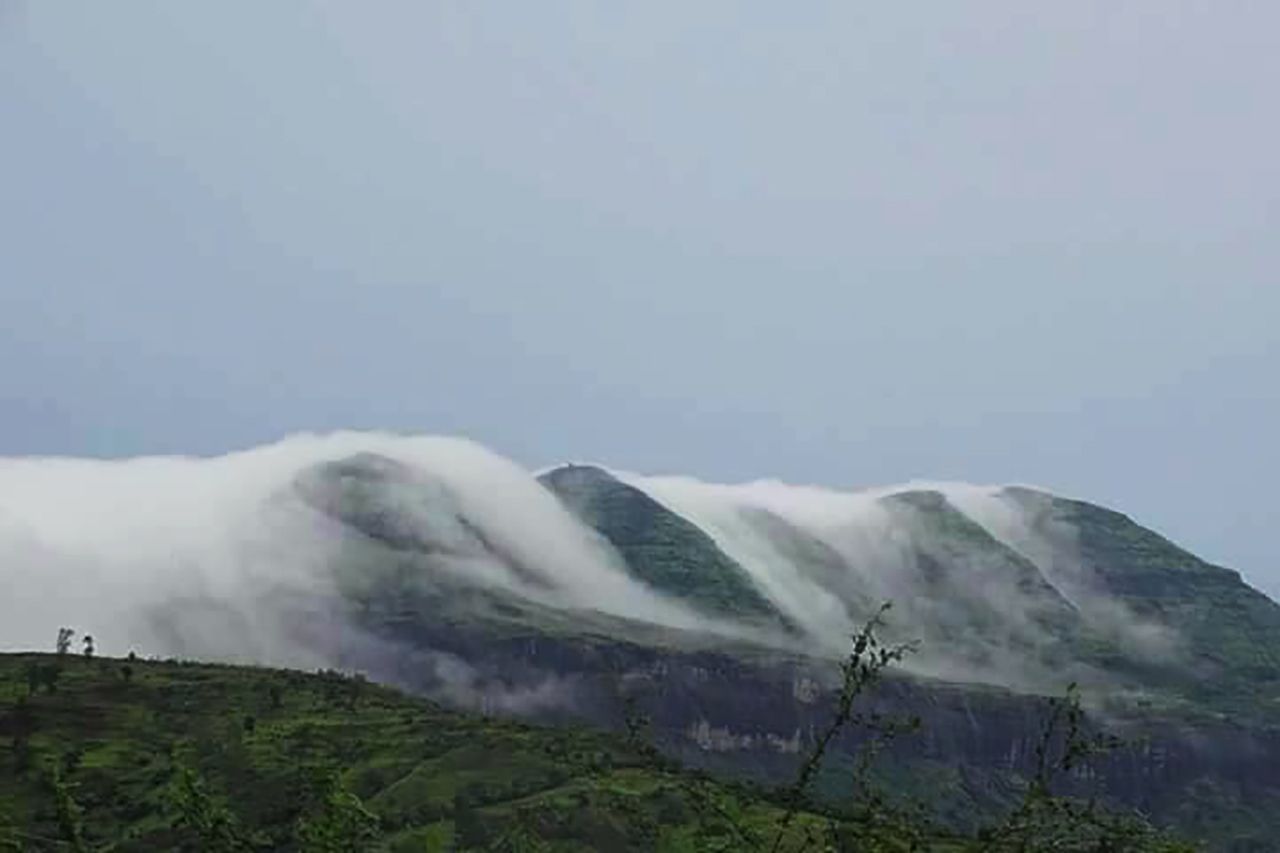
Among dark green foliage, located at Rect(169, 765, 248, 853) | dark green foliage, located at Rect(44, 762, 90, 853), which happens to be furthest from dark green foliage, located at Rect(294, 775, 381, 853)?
dark green foliage, located at Rect(44, 762, 90, 853)

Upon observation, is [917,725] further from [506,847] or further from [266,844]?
[506,847]

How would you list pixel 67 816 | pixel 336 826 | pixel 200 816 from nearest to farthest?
pixel 67 816 < pixel 200 816 < pixel 336 826

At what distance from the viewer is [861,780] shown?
1969 cm

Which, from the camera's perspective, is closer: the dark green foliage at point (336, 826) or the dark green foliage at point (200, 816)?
the dark green foliage at point (200, 816)

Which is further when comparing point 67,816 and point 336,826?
point 336,826

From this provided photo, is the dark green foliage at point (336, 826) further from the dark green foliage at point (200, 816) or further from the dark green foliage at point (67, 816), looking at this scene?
the dark green foliage at point (67, 816)

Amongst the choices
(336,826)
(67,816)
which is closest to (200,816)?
(67,816)

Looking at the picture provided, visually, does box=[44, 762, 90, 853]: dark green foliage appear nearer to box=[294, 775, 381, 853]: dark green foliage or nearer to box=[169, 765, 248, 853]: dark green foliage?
box=[169, 765, 248, 853]: dark green foliage

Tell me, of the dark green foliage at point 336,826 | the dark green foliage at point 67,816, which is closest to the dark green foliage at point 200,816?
the dark green foliage at point 336,826

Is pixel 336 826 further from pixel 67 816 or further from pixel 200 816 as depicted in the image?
pixel 67 816

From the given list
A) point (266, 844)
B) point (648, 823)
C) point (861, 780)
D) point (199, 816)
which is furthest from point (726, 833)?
point (199, 816)

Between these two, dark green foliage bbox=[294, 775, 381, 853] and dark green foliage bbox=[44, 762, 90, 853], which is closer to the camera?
dark green foliage bbox=[44, 762, 90, 853]

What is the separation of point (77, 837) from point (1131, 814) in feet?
44.4

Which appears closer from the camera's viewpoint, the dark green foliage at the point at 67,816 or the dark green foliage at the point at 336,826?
the dark green foliage at the point at 67,816
